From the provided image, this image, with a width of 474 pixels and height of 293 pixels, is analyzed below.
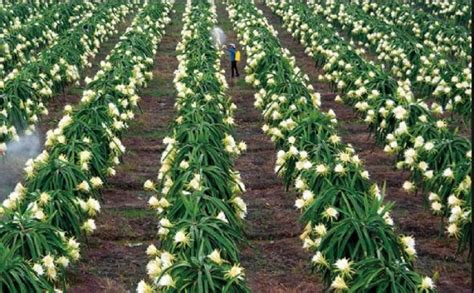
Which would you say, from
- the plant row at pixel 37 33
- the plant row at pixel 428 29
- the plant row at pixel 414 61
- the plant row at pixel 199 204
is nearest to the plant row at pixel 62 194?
the plant row at pixel 199 204

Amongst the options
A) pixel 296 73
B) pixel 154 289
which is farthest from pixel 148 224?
pixel 296 73

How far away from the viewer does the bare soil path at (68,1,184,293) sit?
984 centimetres

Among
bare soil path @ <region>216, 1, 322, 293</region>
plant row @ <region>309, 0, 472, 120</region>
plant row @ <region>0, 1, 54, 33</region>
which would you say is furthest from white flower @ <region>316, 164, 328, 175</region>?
plant row @ <region>0, 1, 54, 33</region>

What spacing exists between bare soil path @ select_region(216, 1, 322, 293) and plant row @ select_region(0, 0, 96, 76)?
7.60 m

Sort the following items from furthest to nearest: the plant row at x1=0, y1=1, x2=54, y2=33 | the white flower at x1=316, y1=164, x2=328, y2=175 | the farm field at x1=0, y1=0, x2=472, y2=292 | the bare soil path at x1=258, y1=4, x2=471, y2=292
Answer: the plant row at x1=0, y1=1, x2=54, y2=33, the white flower at x1=316, y1=164, x2=328, y2=175, the bare soil path at x1=258, y1=4, x2=471, y2=292, the farm field at x1=0, y1=0, x2=472, y2=292

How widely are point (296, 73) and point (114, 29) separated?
43.8 feet

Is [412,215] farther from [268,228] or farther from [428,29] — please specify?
[428,29]

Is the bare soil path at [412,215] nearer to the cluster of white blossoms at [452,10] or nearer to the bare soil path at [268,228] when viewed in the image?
the bare soil path at [268,228]

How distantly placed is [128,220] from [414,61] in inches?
461

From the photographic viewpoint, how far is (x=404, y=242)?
815cm

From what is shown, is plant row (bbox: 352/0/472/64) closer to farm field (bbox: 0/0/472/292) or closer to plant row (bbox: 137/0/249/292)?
farm field (bbox: 0/0/472/292)

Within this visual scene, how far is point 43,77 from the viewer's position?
17.5m

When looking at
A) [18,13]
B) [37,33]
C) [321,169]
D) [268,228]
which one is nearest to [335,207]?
[321,169]

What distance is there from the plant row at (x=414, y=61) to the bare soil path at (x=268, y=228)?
3368mm
